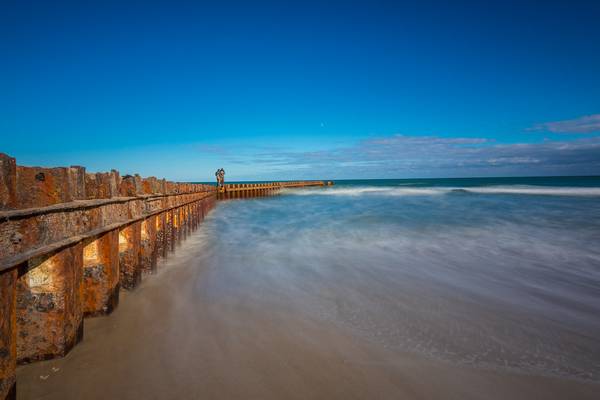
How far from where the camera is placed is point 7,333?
1.80m

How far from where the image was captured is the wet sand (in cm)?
225

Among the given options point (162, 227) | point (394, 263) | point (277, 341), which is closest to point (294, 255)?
point (394, 263)

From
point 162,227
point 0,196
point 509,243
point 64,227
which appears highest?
point 0,196

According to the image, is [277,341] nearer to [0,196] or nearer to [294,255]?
[0,196]

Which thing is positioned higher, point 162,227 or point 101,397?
point 162,227

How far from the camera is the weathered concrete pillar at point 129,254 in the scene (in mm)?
3957

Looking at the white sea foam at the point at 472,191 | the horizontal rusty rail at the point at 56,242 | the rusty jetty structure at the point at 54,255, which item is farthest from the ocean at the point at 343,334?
the white sea foam at the point at 472,191

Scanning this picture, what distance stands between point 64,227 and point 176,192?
4.84m

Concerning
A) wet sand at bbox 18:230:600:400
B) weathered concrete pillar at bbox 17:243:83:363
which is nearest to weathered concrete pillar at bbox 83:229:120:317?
wet sand at bbox 18:230:600:400

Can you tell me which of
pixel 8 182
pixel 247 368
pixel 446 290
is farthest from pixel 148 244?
pixel 446 290

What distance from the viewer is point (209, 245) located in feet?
25.3

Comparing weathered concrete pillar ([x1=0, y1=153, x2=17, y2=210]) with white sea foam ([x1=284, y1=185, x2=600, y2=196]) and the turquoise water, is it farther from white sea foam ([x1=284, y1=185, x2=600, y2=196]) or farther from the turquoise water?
white sea foam ([x1=284, y1=185, x2=600, y2=196])

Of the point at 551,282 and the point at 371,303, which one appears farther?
the point at 551,282

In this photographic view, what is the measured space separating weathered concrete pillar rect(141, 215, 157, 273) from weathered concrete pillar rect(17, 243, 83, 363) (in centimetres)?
233
